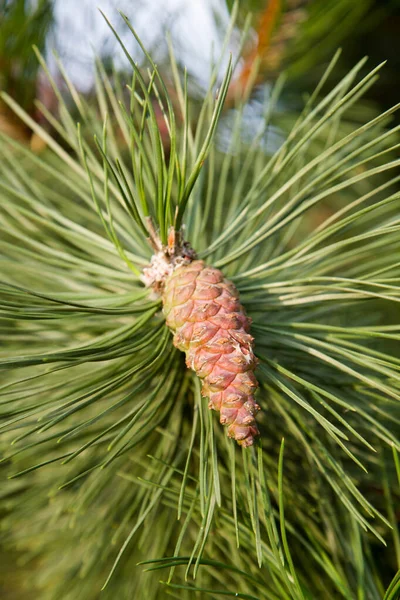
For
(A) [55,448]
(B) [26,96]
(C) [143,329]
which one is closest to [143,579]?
(A) [55,448]

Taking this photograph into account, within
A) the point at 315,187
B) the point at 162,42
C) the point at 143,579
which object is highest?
the point at 162,42

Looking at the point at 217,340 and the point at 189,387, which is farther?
the point at 189,387

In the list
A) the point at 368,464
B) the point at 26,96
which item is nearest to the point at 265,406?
the point at 368,464

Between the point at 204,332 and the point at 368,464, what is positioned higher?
the point at 204,332

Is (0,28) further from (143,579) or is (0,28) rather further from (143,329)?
(143,579)

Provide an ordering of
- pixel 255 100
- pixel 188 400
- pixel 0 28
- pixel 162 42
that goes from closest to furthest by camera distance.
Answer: pixel 188 400, pixel 0 28, pixel 162 42, pixel 255 100

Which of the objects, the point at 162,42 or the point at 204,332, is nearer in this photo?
the point at 204,332

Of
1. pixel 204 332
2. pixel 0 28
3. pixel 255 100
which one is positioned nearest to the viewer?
pixel 204 332
